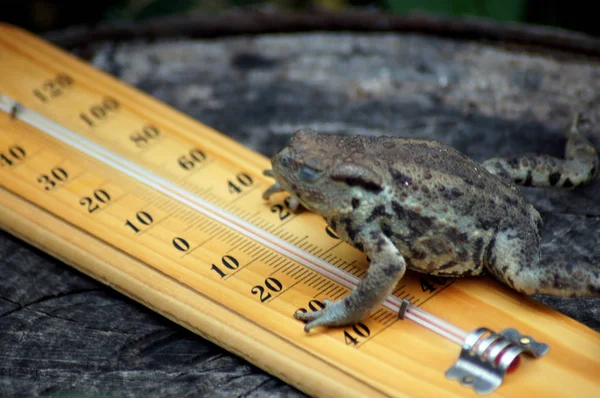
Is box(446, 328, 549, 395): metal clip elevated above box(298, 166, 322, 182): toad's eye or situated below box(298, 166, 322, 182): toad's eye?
below

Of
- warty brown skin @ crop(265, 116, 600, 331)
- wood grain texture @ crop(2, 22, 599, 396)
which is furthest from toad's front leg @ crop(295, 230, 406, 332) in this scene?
wood grain texture @ crop(2, 22, 599, 396)

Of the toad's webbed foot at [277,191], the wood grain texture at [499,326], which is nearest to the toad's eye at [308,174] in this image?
the toad's webbed foot at [277,191]

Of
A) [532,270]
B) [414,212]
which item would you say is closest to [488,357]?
[532,270]

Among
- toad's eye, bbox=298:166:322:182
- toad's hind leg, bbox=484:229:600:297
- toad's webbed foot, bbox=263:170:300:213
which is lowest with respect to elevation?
toad's webbed foot, bbox=263:170:300:213

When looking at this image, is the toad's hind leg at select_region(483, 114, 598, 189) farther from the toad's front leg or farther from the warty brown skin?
the toad's front leg

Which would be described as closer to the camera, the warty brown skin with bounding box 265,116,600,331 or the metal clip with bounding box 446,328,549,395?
the metal clip with bounding box 446,328,549,395

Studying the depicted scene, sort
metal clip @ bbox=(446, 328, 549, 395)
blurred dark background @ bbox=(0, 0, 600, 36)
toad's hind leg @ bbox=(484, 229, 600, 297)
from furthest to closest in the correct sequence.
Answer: blurred dark background @ bbox=(0, 0, 600, 36), toad's hind leg @ bbox=(484, 229, 600, 297), metal clip @ bbox=(446, 328, 549, 395)
